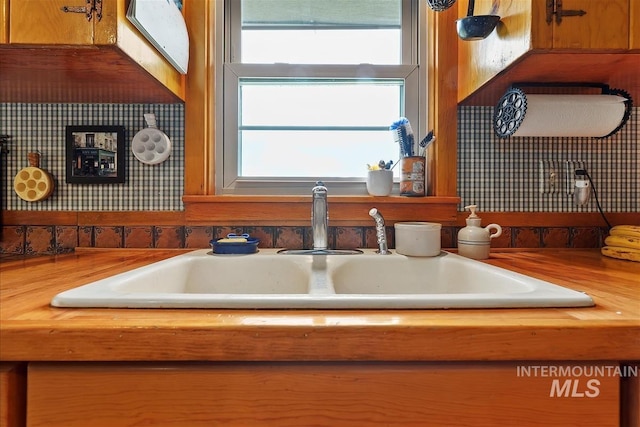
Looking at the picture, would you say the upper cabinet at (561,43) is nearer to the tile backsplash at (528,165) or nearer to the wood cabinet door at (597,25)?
the wood cabinet door at (597,25)

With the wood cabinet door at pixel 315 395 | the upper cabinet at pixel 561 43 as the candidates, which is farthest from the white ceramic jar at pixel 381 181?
the wood cabinet door at pixel 315 395

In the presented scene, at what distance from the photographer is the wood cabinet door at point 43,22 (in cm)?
79

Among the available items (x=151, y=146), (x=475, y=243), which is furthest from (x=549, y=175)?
(x=151, y=146)

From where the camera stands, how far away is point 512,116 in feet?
3.51

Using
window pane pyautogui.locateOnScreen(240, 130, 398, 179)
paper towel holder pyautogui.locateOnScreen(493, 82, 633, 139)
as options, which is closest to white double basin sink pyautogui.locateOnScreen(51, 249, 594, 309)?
window pane pyautogui.locateOnScreen(240, 130, 398, 179)

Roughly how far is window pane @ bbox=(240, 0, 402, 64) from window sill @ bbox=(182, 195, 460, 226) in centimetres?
58

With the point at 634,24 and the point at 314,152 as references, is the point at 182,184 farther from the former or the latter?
the point at 634,24

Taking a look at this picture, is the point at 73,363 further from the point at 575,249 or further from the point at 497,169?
the point at 575,249

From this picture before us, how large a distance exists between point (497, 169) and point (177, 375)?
1189 mm

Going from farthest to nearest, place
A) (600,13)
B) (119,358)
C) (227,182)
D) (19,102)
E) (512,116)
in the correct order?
1. (227,182)
2. (19,102)
3. (512,116)
4. (600,13)
5. (119,358)

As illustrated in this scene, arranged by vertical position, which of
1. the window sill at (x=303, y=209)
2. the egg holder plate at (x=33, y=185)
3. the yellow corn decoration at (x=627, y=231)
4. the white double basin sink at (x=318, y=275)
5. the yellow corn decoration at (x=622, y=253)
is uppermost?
the egg holder plate at (x=33, y=185)

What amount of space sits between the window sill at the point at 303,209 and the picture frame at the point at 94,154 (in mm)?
291

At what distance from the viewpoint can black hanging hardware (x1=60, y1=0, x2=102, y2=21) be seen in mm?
773

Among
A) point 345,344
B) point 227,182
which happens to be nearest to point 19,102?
point 227,182
